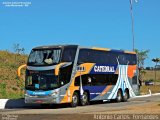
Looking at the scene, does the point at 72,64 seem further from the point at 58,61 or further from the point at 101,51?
the point at 101,51

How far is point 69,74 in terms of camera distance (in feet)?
98.3

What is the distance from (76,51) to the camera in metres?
30.5

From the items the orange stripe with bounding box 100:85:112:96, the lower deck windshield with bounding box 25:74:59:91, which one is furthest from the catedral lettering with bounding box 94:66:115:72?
the lower deck windshield with bounding box 25:74:59:91

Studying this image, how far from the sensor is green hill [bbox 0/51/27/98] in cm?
4362

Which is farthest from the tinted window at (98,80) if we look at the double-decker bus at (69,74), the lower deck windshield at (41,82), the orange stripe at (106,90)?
the lower deck windshield at (41,82)

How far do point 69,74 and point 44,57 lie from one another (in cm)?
196

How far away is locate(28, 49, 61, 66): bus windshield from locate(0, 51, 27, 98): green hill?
35.0ft

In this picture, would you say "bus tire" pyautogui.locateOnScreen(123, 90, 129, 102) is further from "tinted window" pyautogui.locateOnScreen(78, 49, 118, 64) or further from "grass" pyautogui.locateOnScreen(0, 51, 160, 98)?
"grass" pyautogui.locateOnScreen(0, 51, 160, 98)

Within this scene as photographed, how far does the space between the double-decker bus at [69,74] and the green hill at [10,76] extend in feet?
33.8

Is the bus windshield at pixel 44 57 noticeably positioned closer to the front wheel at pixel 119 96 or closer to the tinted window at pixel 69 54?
the tinted window at pixel 69 54

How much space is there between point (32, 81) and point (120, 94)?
9447 millimetres

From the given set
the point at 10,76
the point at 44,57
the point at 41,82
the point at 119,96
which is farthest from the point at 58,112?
the point at 10,76

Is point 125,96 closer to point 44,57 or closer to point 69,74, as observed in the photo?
point 69,74

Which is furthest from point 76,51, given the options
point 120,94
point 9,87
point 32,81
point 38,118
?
point 9,87
